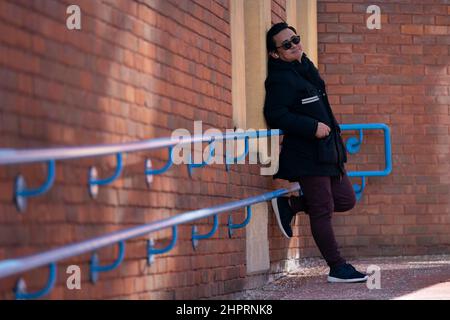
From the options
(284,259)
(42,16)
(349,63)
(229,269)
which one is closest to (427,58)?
(349,63)

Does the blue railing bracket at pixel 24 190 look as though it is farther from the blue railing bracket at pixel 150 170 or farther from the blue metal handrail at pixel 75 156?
the blue railing bracket at pixel 150 170

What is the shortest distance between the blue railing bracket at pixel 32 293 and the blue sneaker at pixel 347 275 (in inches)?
150

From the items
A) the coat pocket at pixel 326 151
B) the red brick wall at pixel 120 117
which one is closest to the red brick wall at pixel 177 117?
the red brick wall at pixel 120 117

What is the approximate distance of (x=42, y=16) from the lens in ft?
15.2

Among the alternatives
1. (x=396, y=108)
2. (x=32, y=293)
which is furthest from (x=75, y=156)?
(x=396, y=108)

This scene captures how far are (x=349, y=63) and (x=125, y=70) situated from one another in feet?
17.0

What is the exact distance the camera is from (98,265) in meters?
5.05

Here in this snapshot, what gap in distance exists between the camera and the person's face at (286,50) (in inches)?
327

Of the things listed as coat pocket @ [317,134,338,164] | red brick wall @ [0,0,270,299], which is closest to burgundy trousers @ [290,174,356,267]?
coat pocket @ [317,134,338,164]

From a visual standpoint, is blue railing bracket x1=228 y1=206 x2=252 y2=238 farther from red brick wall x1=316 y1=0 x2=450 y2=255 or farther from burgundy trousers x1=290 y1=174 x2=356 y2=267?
red brick wall x1=316 y1=0 x2=450 y2=255

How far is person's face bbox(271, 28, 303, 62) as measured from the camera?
327 inches

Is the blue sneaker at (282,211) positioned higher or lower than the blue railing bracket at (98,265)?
higher

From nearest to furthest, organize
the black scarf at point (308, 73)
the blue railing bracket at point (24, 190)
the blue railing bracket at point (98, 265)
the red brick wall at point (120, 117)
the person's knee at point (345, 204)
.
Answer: the blue railing bracket at point (24, 190)
the red brick wall at point (120, 117)
the blue railing bracket at point (98, 265)
the black scarf at point (308, 73)
the person's knee at point (345, 204)

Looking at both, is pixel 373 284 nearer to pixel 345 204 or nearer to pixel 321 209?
pixel 321 209
